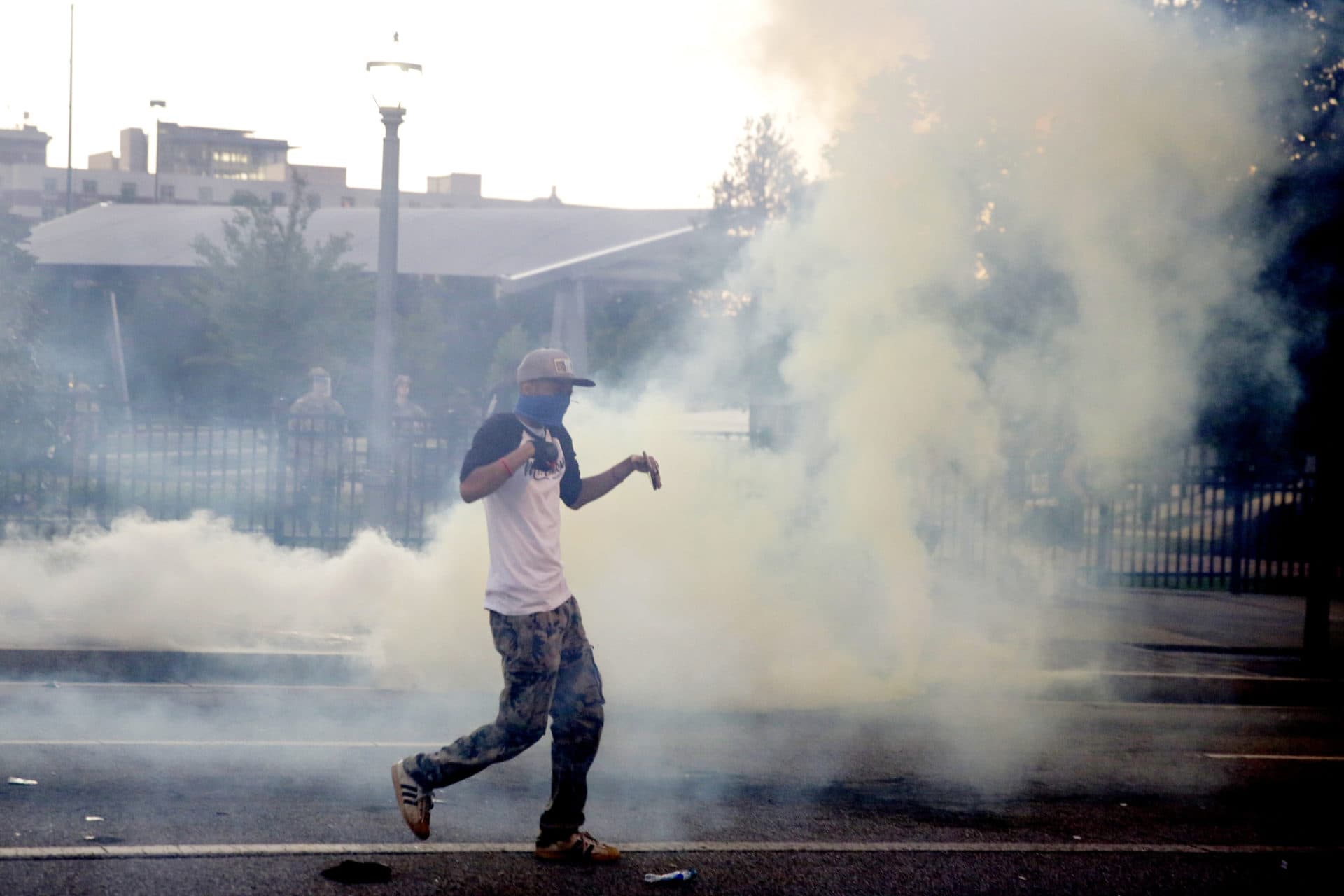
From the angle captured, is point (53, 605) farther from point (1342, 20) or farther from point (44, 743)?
point (1342, 20)

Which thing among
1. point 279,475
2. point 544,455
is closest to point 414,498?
point 279,475

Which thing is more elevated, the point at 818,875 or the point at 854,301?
the point at 854,301

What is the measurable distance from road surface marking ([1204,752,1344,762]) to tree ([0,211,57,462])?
11.3m

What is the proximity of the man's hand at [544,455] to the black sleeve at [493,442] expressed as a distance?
0.08 m

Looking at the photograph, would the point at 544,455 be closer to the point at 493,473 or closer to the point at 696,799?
the point at 493,473

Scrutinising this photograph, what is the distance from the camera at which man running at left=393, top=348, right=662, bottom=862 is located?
4922 millimetres

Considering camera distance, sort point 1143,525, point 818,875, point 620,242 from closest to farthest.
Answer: point 818,875
point 1143,525
point 620,242

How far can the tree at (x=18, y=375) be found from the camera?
1445 centimetres

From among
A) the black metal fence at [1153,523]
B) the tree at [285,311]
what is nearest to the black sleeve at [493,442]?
the black metal fence at [1153,523]

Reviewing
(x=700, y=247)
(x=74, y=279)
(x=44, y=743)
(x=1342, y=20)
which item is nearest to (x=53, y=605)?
(x=44, y=743)

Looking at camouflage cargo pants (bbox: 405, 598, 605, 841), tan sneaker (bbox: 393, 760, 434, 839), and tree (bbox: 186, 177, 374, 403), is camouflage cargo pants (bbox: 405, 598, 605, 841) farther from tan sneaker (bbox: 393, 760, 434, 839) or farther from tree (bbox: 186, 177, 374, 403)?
tree (bbox: 186, 177, 374, 403)

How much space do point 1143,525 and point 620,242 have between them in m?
19.5

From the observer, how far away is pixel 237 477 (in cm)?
1428

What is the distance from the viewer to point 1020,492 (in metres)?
13.0
